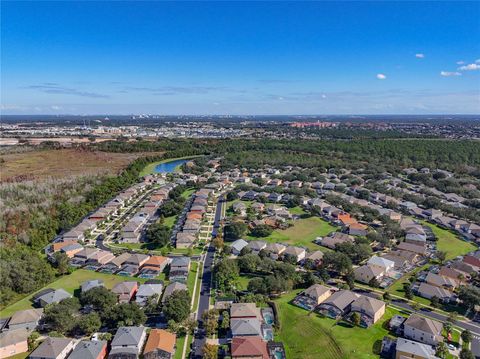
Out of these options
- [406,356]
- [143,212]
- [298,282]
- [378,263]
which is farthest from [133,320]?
[143,212]

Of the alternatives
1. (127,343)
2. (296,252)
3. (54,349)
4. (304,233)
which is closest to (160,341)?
(127,343)

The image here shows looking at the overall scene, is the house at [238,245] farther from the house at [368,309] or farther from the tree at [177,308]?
the house at [368,309]

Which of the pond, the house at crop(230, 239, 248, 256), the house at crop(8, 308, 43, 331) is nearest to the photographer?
the house at crop(8, 308, 43, 331)

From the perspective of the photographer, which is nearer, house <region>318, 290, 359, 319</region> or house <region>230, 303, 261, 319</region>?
house <region>230, 303, 261, 319</region>

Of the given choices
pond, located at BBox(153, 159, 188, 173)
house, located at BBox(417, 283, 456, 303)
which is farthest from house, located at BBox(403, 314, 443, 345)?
pond, located at BBox(153, 159, 188, 173)

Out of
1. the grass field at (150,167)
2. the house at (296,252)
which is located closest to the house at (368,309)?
the house at (296,252)

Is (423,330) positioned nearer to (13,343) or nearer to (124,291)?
(124,291)

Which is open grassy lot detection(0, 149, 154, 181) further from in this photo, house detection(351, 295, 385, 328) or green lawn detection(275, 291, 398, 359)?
house detection(351, 295, 385, 328)
